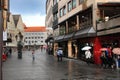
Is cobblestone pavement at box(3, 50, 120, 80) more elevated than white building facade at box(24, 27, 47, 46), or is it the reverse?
white building facade at box(24, 27, 47, 46)

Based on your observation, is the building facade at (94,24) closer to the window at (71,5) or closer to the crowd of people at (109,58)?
the window at (71,5)

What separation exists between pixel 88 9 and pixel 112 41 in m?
6.51

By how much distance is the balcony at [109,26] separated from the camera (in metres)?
32.7

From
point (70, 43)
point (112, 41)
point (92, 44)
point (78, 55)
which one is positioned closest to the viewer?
point (112, 41)

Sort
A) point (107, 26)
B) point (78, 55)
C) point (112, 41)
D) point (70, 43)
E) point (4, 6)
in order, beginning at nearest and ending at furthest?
point (4, 6) < point (107, 26) < point (112, 41) < point (78, 55) < point (70, 43)

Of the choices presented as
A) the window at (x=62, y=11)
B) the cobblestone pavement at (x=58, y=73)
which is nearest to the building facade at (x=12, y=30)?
the window at (x=62, y=11)

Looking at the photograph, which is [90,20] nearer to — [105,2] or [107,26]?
[105,2]

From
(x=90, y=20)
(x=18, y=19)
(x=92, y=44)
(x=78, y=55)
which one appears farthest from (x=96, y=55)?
(x=18, y=19)

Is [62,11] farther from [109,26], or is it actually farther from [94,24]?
[109,26]

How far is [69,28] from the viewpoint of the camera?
191 feet

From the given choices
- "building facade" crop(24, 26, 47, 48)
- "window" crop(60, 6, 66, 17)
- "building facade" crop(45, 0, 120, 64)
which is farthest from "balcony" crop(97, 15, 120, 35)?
"building facade" crop(24, 26, 47, 48)

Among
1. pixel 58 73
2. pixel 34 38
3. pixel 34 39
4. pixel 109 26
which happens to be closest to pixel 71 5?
pixel 109 26

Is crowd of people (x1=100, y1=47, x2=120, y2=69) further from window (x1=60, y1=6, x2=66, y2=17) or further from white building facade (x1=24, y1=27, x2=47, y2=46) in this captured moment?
white building facade (x1=24, y1=27, x2=47, y2=46)

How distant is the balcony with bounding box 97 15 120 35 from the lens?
32.7 metres
